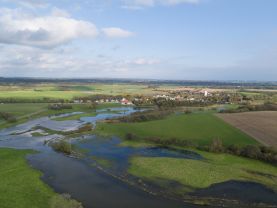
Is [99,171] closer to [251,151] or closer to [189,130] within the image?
[251,151]

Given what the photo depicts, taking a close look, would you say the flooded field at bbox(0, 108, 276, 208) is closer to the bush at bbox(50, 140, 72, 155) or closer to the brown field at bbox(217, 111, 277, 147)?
the bush at bbox(50, 140, 72, 155)

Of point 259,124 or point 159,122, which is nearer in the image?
point 259,124

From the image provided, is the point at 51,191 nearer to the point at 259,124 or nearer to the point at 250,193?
the point at 250,193

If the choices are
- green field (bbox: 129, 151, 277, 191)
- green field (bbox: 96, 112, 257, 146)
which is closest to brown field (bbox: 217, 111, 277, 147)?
green field (bbox: 96, 112, 257, 146)

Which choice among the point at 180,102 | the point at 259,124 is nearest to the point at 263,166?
the point at 259,124

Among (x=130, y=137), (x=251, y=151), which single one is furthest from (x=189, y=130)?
(x=251, y=151)
